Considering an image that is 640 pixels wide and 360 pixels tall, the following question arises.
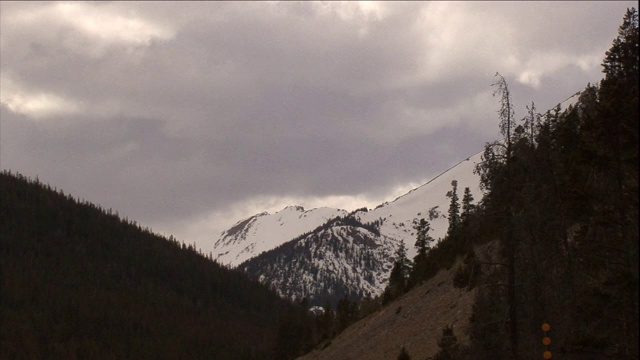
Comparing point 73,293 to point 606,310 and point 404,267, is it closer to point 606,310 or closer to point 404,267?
point 404,267

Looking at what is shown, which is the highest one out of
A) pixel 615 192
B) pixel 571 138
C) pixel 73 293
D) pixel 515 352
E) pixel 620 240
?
pixel 73 293

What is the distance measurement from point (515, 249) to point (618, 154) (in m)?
6.06

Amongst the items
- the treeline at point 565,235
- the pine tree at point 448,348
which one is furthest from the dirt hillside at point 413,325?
the treeline at point 565,235

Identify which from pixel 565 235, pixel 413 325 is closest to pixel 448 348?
pixel 565 235

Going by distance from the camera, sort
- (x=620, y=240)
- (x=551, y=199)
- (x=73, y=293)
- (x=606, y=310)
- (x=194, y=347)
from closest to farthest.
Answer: (x=620, y=240) → (x=606, y=310) → (x=551, y=199) → (x=194, y=347) → (x=73, y=293)

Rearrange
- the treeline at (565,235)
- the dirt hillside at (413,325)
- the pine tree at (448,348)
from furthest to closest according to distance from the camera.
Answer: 1. the dirt hillside at (413,325)
2. the pine tree at (448,348)
3. the treeline at (565,235)

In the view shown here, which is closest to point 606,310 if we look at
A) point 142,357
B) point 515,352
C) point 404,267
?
point 515,352

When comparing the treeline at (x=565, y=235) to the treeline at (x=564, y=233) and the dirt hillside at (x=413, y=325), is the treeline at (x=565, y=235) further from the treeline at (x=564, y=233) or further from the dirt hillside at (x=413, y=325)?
the dirt hillside at (x=413, y=325)

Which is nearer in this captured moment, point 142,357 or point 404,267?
point 404,267

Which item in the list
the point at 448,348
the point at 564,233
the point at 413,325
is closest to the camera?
the point at 564,233

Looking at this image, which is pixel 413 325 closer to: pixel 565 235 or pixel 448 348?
pixel 448 348

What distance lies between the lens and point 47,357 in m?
164

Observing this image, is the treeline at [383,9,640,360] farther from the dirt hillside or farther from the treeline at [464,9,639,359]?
the dirt hillside

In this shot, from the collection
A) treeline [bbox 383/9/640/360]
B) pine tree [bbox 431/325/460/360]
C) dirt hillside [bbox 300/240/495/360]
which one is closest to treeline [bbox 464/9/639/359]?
treeline [bbox 383/9/640/360]
